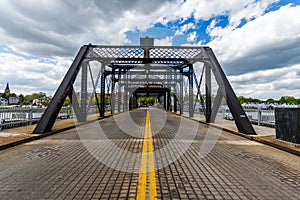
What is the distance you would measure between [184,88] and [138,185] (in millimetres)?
28791

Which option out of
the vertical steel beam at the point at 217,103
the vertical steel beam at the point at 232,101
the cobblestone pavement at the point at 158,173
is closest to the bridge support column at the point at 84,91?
the cobblestone pavement at the point at 158,173

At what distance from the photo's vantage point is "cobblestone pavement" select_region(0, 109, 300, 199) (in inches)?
132

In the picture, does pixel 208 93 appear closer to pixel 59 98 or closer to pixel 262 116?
pixel 262 116

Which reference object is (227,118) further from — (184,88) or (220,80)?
(184,88)

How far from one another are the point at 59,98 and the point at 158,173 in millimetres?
8265

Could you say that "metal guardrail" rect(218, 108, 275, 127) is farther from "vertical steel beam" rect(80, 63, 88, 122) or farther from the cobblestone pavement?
"vertical steel beam" rect(80, 63, 88, 122)

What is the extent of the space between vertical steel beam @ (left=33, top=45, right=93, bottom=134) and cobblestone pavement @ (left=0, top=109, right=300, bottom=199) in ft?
9.94

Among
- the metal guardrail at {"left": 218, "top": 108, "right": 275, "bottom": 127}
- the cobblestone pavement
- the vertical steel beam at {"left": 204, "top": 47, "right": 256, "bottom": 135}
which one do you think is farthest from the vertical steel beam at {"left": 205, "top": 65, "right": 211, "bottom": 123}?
the cobblestone pavement

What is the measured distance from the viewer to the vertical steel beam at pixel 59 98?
965 centimetres

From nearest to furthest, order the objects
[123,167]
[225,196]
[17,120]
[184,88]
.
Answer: [225,196], [123,167], [17,120], [184,88]

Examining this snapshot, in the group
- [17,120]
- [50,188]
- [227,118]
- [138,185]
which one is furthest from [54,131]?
[227,118]

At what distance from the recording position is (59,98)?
1059cm

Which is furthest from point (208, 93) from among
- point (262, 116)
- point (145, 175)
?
point (145, 175)

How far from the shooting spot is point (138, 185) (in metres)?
3.62
